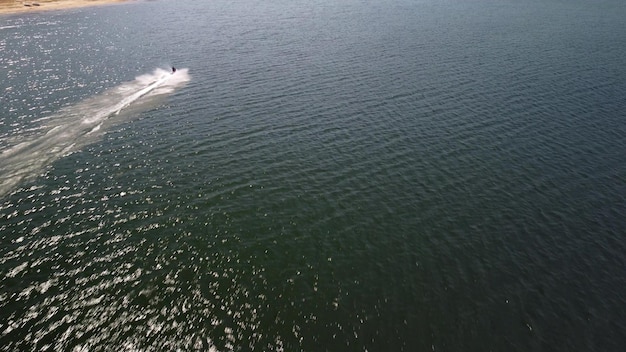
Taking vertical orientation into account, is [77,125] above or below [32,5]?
below

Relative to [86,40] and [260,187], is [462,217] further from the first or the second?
[86,40]

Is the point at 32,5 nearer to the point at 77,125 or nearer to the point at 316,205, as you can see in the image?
the point at 77,125

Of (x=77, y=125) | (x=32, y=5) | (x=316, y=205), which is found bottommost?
(x=316, y=205)

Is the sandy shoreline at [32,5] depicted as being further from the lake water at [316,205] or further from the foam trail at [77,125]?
the foam trail at [77,125]


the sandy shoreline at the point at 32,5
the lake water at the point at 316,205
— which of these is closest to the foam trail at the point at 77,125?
the lake water at the point at 316,205

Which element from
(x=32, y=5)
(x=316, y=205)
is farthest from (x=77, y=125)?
(x=32, y=5)
